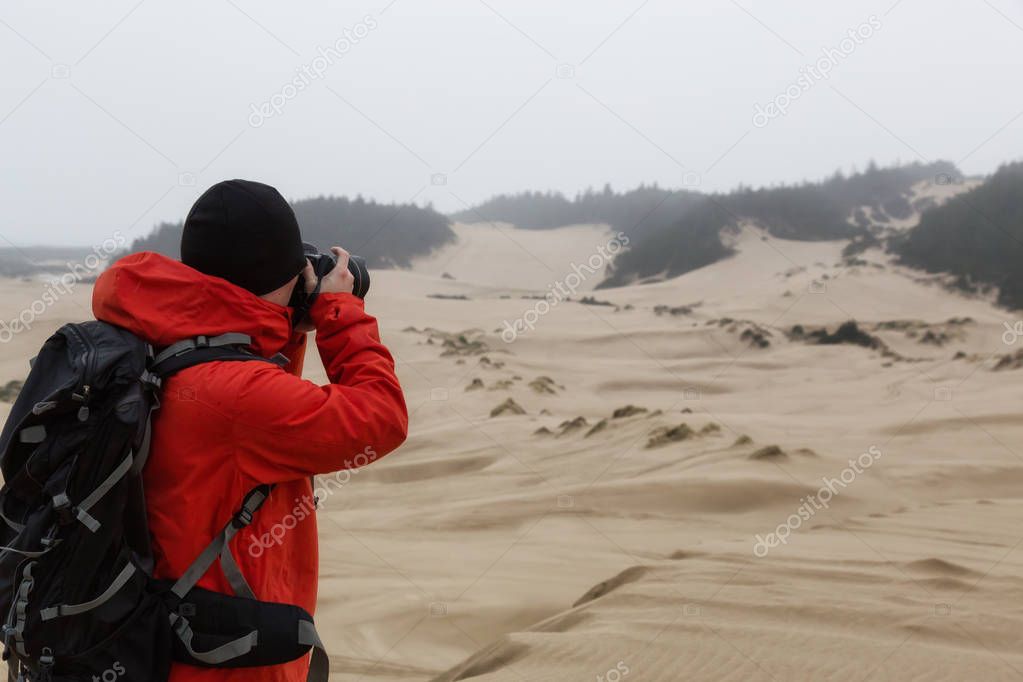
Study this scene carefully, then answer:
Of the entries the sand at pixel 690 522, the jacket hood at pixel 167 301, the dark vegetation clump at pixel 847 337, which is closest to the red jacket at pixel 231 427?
the jacket hood at pixel 167 301

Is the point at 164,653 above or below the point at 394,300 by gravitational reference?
above

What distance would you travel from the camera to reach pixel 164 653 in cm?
148

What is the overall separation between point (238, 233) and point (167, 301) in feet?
0.52

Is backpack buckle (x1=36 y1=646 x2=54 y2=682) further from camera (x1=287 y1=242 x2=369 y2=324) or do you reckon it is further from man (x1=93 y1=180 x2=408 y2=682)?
camera (x1=287 y1=242 x2=369 y2=324)

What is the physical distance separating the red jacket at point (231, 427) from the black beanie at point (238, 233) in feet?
0.13

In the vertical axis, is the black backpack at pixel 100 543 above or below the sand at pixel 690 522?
above

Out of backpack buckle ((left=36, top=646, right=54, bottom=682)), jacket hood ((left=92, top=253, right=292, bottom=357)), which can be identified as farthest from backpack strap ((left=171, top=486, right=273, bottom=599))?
jacket hood ((left=92, top=253, right=292, bottom=357))

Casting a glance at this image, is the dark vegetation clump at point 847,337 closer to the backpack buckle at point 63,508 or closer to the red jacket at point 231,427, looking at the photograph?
the red jacket at point 231,427

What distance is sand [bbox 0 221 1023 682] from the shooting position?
122 inches

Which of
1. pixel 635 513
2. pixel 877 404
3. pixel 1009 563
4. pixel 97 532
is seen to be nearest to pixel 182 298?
pixel 97 532

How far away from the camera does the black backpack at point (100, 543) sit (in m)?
1.37

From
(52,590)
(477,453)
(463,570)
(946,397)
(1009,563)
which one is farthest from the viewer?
(946,397)

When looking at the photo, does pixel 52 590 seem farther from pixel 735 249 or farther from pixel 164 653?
pixel 735 249

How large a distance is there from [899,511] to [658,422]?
93.8 inches
